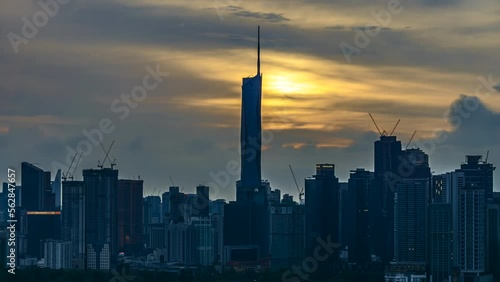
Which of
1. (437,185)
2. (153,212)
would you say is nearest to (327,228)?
(437,185)

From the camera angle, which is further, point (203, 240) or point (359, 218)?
point (203, 240)

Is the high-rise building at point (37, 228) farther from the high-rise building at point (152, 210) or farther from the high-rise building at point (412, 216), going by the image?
the high-rise building at point (412, 216)

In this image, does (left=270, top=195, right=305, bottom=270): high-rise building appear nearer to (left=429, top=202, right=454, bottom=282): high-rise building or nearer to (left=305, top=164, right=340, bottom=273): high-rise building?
(left=305, top=164, right=340, bottom=273): high-rise building

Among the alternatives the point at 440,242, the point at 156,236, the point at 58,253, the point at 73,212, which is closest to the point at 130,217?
the point at 156,236

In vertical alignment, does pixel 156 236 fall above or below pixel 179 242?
above

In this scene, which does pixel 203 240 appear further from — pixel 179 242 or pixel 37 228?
pixel 37 228

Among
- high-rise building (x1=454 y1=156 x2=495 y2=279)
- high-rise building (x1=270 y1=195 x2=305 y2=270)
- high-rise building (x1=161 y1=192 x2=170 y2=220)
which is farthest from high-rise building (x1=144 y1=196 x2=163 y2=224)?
high-rise building (x1=454 y1=156 x2=495 y2=279)

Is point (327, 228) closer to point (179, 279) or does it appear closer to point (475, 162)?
point (475, 162)

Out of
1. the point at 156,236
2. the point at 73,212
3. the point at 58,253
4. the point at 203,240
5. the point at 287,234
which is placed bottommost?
the point at 58,253
